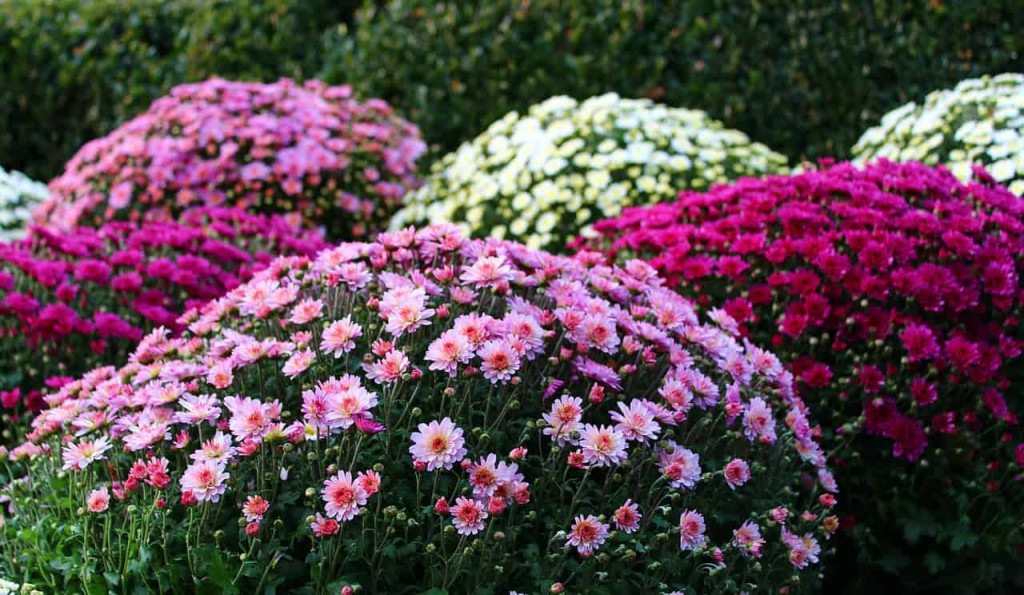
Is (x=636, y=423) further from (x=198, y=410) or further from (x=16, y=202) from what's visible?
(x=16, y=202)

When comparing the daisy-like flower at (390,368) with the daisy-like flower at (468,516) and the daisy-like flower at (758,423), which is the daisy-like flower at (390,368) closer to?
the daisy-like flower at (468,516)

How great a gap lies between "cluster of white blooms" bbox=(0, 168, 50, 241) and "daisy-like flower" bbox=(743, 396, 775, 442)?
15.2 ft

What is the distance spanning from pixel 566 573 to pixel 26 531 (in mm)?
1191

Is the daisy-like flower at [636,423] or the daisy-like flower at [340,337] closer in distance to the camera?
the daisy-like flower at [636,423]

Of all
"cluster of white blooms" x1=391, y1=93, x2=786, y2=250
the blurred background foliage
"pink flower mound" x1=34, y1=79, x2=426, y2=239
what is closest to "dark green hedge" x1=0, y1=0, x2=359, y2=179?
the blurred background foliage

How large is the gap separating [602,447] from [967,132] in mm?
3101

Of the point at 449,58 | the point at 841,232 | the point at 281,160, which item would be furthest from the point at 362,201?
the point at 841,232

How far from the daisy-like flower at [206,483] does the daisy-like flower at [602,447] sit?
709mm

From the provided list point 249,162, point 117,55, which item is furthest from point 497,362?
point 117,55

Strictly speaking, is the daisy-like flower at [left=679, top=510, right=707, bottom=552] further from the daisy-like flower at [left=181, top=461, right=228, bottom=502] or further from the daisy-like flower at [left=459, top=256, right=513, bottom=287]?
the daisy-like flower at [left=181, top=461, right=228, bottom=502]

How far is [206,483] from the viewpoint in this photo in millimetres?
1919

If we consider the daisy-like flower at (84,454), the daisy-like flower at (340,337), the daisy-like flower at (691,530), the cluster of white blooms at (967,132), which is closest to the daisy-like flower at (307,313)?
the daisy-like flower at (340,337)

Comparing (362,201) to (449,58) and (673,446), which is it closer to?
(449,58)

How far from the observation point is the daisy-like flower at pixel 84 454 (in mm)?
2107
